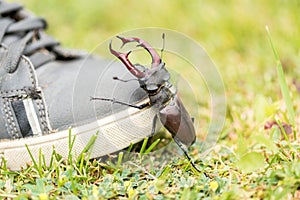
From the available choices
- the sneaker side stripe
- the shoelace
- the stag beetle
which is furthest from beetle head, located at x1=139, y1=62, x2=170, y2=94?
the shoelace

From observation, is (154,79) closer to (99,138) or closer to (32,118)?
→ (99,138)

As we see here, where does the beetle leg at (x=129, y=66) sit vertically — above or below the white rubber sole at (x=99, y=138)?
above

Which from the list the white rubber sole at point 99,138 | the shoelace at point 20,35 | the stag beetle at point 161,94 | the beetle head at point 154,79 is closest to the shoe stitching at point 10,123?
the white rubber sole at point 99,138

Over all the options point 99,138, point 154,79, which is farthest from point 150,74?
point 99,138

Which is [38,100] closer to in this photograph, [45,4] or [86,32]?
[86,32]

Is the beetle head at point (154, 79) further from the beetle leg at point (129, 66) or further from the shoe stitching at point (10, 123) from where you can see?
the shoe stitching at point (10, 123)

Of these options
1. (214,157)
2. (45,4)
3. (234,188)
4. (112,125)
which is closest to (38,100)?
(112,125)

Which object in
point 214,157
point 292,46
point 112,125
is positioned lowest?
point 214,157
